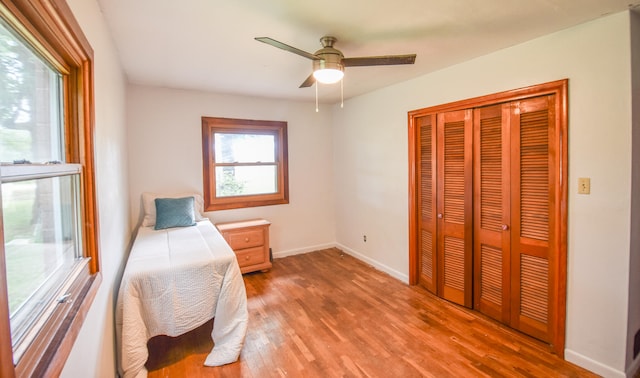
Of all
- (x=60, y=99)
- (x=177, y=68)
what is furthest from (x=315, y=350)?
(x=177, y=68)

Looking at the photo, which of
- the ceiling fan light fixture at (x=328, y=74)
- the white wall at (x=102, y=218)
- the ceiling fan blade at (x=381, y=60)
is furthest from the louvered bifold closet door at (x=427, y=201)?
the white wall at (x=102, y=218)

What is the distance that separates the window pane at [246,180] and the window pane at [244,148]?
120mm

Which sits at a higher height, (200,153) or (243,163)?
(200,153)

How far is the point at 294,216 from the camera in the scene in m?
4.59

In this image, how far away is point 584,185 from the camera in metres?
2.03

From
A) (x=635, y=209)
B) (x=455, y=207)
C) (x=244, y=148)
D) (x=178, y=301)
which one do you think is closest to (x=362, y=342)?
(x=178, y=301)

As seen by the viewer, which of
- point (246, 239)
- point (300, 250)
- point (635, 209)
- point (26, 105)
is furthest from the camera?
point (300, 250)

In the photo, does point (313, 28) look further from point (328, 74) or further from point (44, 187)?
point (44, 187)

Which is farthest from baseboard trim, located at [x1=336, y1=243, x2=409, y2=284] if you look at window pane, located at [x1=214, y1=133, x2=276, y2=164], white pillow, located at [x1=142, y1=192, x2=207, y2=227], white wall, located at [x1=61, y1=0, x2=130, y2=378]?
white wall, located at [x1=61, y1=0, x2=130, y2=378]

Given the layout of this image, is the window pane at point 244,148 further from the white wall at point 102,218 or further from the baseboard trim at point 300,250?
the white wall at point 102,218

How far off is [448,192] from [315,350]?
1.94 m

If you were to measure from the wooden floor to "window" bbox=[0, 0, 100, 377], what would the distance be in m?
1.26

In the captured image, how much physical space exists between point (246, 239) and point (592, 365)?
3393 millimetres

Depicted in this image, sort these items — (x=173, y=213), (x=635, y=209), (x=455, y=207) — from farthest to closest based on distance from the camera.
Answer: (x=173, y=213)
(x=455, y=207)
(x=635, y=209)
